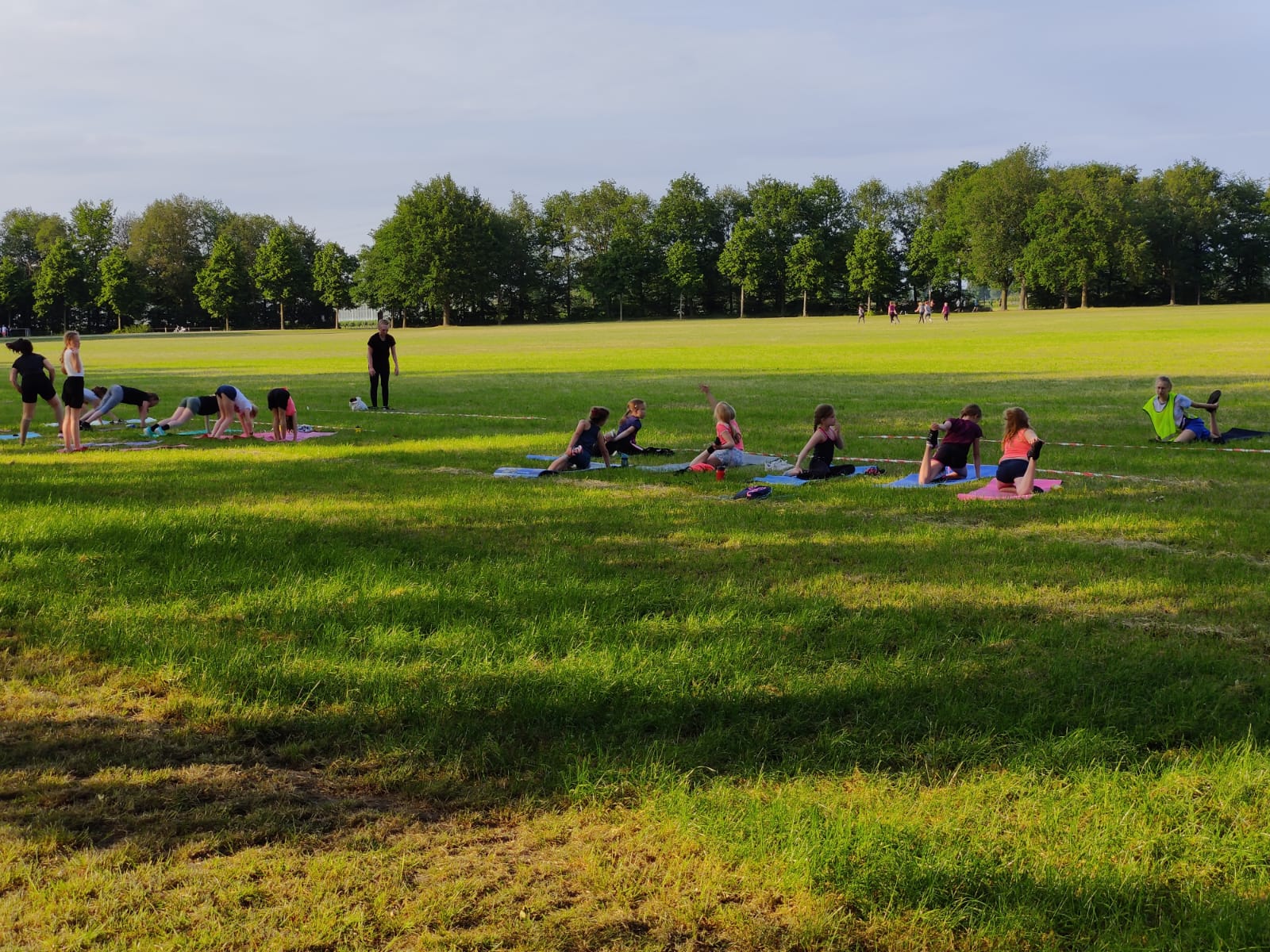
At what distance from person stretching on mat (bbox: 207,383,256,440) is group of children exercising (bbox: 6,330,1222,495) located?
1cm

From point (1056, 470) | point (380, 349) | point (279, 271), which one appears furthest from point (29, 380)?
point (279, 271)

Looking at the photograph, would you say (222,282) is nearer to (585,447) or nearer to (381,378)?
(381,378)

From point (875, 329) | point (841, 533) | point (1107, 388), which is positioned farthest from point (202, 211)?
point (841, 533)

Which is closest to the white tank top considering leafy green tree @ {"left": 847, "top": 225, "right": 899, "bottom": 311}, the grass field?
the grass field

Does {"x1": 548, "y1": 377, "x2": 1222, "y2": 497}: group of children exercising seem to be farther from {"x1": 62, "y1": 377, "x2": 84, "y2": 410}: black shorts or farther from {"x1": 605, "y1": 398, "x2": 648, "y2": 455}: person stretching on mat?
{"x1": 62, "y1": 377, "x2": 84, "y2": 410}: black shorts

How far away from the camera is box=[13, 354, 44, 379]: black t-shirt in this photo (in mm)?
15156

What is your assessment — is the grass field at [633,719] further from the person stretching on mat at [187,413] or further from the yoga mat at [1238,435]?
the person stretching on mat at [187,413]

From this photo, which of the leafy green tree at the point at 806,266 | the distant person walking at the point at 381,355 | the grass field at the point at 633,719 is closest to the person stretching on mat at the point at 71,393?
the grass field at the point at 633,719

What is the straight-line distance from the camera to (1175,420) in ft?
46.2

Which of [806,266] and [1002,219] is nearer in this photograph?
[1002,219]

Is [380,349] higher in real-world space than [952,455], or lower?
higher

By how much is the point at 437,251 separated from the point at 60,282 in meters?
41.6

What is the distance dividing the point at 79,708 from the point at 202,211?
139 m

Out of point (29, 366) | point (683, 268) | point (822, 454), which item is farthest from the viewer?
point (683, 268)
